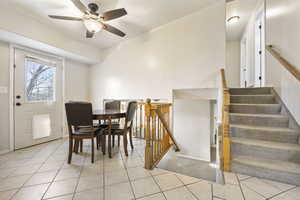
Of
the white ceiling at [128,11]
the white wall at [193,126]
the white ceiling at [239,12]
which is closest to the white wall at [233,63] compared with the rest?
the white ceiling at [239,12]

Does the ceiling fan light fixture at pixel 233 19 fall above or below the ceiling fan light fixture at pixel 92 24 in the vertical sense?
above

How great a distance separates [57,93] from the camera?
3715 millimetres

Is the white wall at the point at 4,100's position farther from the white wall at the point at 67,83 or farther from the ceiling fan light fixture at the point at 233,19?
the ceiling fan light fixture at the point at 233,19

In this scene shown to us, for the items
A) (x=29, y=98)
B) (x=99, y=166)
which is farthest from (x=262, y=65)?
(x=29, y=98)

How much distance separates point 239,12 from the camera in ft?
12.0

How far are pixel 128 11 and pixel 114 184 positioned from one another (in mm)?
3066

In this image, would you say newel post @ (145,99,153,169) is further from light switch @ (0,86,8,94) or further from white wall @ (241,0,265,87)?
white wall @ (241,0,265,87)

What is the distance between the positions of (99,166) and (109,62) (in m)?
3.23

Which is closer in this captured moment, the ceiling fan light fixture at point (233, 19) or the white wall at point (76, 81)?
the ceiling fan light fixture at point (233, 19)

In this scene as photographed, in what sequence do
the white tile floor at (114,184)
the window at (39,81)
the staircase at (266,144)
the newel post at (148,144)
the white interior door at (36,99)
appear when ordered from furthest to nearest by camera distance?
the window at (39,81), the white interior door at (36,99), the newel post at (148,144), the staircase at (266,144), the white tile floor at (114,184)

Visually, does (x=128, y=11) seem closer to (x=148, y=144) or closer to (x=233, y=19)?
(x=148, y=144)

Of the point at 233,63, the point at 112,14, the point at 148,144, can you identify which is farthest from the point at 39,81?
the point at 233,63

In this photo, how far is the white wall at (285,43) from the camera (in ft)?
6.04

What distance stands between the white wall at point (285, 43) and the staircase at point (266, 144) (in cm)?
21
